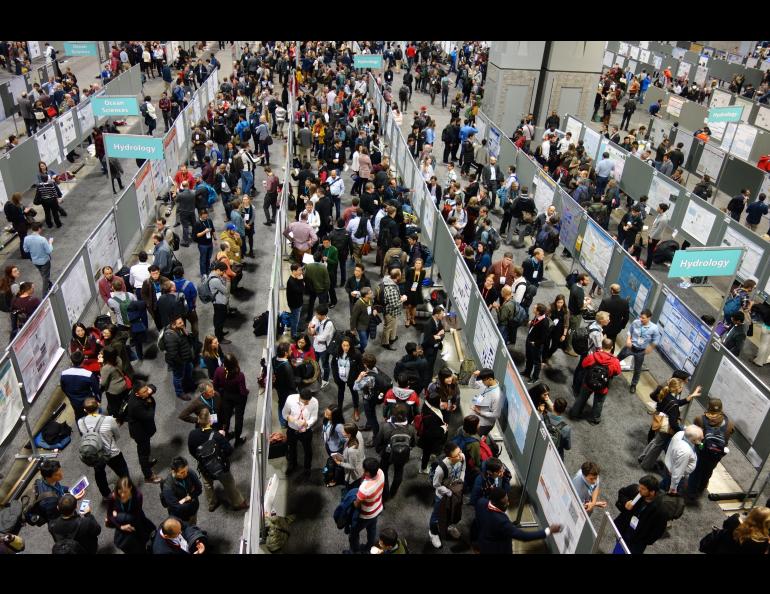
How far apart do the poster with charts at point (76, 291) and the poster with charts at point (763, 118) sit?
28.7 meters

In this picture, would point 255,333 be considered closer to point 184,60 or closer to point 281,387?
point 281,387

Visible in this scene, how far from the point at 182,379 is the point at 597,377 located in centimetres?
685

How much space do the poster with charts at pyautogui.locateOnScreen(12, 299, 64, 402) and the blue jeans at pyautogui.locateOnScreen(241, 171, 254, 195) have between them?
8601 millimetres

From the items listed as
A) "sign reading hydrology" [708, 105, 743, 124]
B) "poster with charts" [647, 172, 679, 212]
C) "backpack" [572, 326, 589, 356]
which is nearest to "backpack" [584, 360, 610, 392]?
"backpack" [572, 326, 589, 356]

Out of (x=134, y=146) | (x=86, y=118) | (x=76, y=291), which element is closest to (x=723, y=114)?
(x=134, y=146)

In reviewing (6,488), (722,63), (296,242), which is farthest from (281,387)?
(722,63)

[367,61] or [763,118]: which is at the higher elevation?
[367,61]

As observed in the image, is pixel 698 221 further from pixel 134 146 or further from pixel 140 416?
pixel 140 416

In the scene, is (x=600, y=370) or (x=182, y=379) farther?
(x=182, y=379)

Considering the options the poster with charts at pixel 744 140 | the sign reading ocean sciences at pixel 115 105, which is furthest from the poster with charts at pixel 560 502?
the poster with charts at pixel 744 140

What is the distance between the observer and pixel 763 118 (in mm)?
27734

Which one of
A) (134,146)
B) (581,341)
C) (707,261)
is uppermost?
(707,261)

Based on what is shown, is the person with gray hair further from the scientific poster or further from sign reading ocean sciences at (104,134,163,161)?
sign reading ocean sciences at (104,134,163,161)

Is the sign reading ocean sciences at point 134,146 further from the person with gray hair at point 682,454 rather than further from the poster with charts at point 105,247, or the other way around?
the person with gray hair at point 682,454
